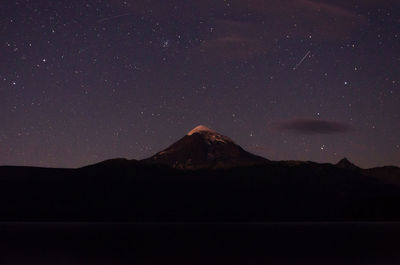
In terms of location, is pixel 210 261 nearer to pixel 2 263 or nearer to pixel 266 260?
pixel 266 260

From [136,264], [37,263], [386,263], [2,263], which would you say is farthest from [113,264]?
[386,263]

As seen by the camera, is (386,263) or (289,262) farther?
(289,262)

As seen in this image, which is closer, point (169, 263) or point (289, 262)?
point (169, 263)

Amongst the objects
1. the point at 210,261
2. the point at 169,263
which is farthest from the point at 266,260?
the point at 169,263

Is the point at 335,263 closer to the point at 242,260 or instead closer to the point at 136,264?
the point at 242,260

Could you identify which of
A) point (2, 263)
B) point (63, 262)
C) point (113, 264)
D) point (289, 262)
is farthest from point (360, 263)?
point (2, 263)

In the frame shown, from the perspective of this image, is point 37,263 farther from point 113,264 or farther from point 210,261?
point 210,261

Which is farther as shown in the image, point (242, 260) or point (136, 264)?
point (242, 260)

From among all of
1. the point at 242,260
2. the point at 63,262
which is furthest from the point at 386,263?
the point at 63,262
